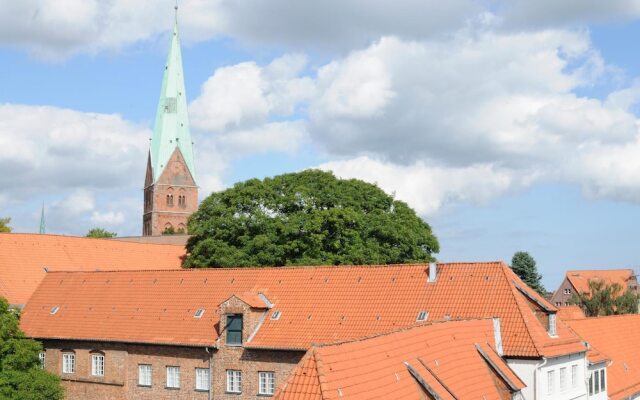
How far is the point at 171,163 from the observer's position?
399 feet

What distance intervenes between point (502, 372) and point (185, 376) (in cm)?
1722

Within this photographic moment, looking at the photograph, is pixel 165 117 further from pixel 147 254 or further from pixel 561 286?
pixel 561 286

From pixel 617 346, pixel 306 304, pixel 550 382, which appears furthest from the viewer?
pixel 617 346

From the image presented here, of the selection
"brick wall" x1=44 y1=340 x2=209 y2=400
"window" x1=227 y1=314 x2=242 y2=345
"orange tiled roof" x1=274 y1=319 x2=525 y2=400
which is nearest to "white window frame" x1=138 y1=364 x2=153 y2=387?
"brick wall" x1=44 y1=340 x2=209 y2=400

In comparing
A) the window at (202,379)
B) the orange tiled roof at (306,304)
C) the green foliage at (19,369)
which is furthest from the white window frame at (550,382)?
the green foliage at (19,369)

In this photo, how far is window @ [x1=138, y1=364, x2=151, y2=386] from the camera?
39.7 m

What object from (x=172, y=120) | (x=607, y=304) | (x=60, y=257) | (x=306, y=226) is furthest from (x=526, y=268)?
(x=172, y=120)

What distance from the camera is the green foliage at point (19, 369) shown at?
3719 cm

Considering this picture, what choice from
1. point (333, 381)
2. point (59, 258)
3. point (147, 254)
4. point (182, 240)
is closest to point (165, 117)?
point (182, 240)

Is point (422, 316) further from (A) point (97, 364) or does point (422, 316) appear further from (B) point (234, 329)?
(A) point (97, 364)

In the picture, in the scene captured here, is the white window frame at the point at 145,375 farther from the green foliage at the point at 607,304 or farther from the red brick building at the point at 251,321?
the green foliage at the point at 607,304

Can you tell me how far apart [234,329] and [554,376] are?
14.5 m

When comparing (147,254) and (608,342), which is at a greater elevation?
(147,254)

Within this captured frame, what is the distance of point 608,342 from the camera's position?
1772 inches
